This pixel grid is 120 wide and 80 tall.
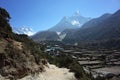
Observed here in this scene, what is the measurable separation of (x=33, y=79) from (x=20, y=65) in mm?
2621

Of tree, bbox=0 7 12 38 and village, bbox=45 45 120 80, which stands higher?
tree, bbox=0 7 12 38

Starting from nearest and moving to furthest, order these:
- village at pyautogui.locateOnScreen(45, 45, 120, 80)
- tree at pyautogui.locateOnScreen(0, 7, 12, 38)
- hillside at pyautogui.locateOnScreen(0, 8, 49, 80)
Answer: hillside at pyautogui.locateOnScreen(0, 8, 49, 80) → tree at pyautogui.locateOnScreen(0, 7, 12, 38) → village at pyautogui.locateOnScreen(45, 45, 120, 80)

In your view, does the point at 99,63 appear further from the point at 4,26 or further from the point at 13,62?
the point at 13,62

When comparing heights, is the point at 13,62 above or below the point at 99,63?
above

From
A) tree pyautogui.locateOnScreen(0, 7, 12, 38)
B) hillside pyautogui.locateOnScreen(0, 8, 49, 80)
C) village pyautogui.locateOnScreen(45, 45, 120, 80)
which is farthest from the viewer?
village pyautogui.locateOnScreen(45, 45, 120, 80)

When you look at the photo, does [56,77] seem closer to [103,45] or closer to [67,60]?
[67,60]

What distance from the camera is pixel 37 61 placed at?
33.9 metres

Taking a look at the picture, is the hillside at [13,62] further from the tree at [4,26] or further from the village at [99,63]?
the village at [99,63]

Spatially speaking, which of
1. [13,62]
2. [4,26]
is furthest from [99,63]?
[13,62]

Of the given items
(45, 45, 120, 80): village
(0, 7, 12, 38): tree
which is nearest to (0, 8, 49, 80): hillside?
(0, 7, 12, 38): tree

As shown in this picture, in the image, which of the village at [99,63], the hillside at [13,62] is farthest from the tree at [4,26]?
the village at [99,63]

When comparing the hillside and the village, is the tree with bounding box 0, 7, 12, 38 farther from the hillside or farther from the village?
the village

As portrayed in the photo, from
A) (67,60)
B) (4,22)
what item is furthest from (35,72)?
(67,60)

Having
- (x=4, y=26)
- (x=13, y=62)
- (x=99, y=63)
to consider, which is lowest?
(x=99, y=63)
